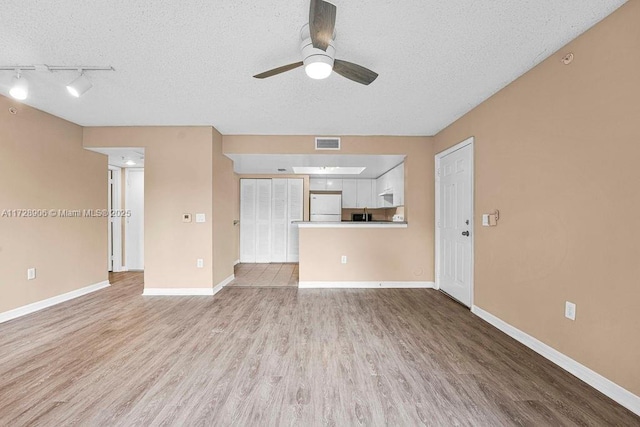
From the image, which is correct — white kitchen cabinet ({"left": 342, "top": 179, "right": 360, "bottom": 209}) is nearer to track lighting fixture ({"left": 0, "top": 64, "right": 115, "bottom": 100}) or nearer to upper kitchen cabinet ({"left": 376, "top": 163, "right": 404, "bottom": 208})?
upper kitchen cabinet ({"left": 376, "top": 163, "right": 404, "bottom": 208})

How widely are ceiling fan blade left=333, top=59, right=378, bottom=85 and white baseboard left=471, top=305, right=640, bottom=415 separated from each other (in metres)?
2.49

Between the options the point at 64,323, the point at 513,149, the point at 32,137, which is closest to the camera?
the point at 513,149

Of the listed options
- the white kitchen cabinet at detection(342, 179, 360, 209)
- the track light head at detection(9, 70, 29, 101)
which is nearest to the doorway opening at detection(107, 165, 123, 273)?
the track light head at detection(9, 70, 29, 101)

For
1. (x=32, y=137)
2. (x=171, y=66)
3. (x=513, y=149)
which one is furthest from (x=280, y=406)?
(x=32, y=137)

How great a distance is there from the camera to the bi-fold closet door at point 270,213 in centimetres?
615

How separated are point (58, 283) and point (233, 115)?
126 inches

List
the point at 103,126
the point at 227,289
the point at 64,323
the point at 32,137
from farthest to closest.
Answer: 1. the point at 227,289
2. the point at 103,126
3. the point at 32,137
4. the point at 64,323

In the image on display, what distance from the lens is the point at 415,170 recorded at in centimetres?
412

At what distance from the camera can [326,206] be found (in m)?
6.35

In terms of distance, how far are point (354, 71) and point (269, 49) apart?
694 millimetres

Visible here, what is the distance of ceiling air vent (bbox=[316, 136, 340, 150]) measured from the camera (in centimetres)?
403

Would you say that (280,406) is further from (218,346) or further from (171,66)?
(171,66)

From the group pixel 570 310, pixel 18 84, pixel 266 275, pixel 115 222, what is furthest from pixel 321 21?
pixel 115 222

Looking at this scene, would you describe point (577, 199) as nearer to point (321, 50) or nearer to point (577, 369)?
point (577, 369)
